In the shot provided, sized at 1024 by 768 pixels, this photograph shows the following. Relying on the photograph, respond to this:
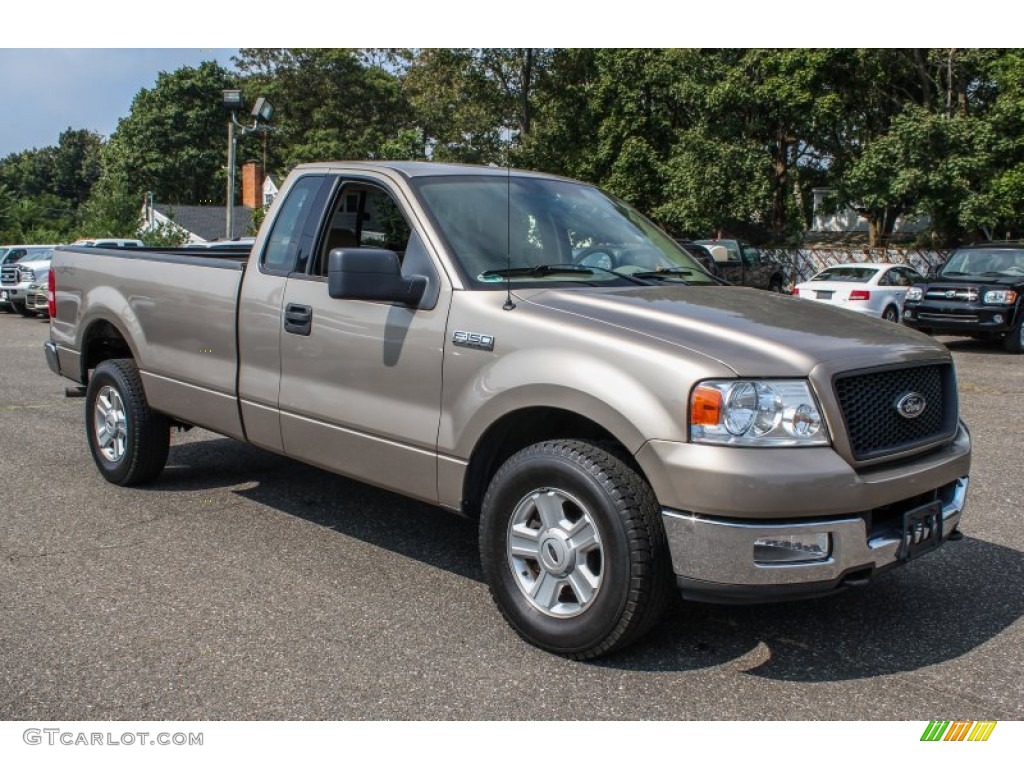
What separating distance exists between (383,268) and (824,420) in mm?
1887

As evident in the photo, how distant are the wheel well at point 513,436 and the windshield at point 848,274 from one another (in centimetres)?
1704

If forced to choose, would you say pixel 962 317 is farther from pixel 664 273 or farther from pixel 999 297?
pixel 664 273

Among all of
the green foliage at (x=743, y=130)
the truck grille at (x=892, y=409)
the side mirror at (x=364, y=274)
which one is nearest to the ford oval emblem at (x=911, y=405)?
the truck grille at (x=892, y=409)

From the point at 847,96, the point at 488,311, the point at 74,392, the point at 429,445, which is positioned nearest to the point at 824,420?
the point at 488,311

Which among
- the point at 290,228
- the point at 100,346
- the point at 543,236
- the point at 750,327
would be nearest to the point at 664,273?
the point at 543,236

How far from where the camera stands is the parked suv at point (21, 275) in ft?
78.0

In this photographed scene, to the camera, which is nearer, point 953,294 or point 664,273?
point 664,273

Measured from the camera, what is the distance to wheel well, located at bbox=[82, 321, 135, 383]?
670 cm

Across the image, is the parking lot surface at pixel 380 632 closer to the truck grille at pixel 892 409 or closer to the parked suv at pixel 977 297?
the truck grille at pixel 892 409

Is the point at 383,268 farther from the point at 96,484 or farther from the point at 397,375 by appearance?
the point at 96,484

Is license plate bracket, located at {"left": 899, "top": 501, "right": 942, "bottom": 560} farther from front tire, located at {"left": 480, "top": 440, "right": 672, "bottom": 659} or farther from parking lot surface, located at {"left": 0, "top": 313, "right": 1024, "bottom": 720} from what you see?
front tire, located at {"left": 480, "top": 440, "right": 672, "bottom": 659}

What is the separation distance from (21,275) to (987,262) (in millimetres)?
21469

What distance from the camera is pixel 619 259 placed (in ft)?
16.2

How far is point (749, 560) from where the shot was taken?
348cm
